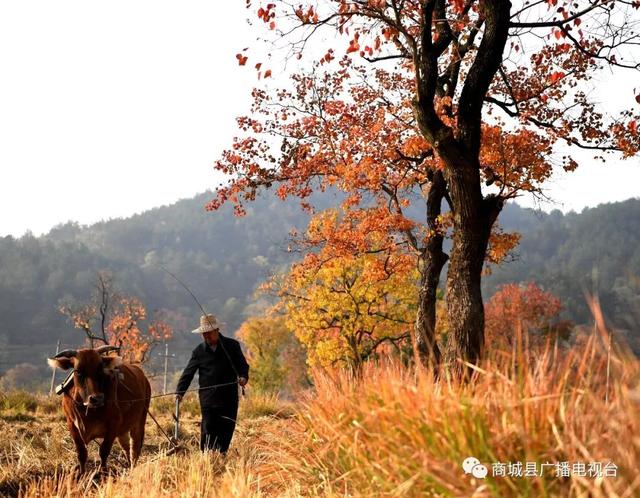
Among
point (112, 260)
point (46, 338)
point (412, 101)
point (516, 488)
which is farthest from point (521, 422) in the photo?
point (112, 260)

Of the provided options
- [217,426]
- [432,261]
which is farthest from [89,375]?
[432,261]

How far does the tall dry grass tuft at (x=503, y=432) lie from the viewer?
145 inches

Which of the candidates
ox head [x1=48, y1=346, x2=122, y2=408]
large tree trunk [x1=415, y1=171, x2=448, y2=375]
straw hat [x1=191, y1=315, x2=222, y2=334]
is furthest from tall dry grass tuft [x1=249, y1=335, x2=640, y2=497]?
large tree trunk [x1=415, y1=171, x2=448, y2=375]

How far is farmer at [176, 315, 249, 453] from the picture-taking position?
1025 centimetres

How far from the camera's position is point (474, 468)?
3891mm

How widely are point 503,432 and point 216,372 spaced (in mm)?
6858

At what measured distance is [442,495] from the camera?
3969 millimetres

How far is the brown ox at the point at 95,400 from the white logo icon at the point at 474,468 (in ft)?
20.4

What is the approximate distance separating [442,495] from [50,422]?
498 inches

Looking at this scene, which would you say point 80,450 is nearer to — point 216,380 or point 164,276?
point 216,380

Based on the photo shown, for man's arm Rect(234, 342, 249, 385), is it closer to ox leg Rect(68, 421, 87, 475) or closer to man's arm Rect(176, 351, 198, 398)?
man's arm Rect(176, 351, 198, 398)

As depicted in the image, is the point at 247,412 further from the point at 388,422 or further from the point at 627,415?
the point at 627,415

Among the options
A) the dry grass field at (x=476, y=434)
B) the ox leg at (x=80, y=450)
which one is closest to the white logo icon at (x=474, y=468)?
the dry grass field at (x=476, y=434)

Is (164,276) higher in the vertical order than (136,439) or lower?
higher
